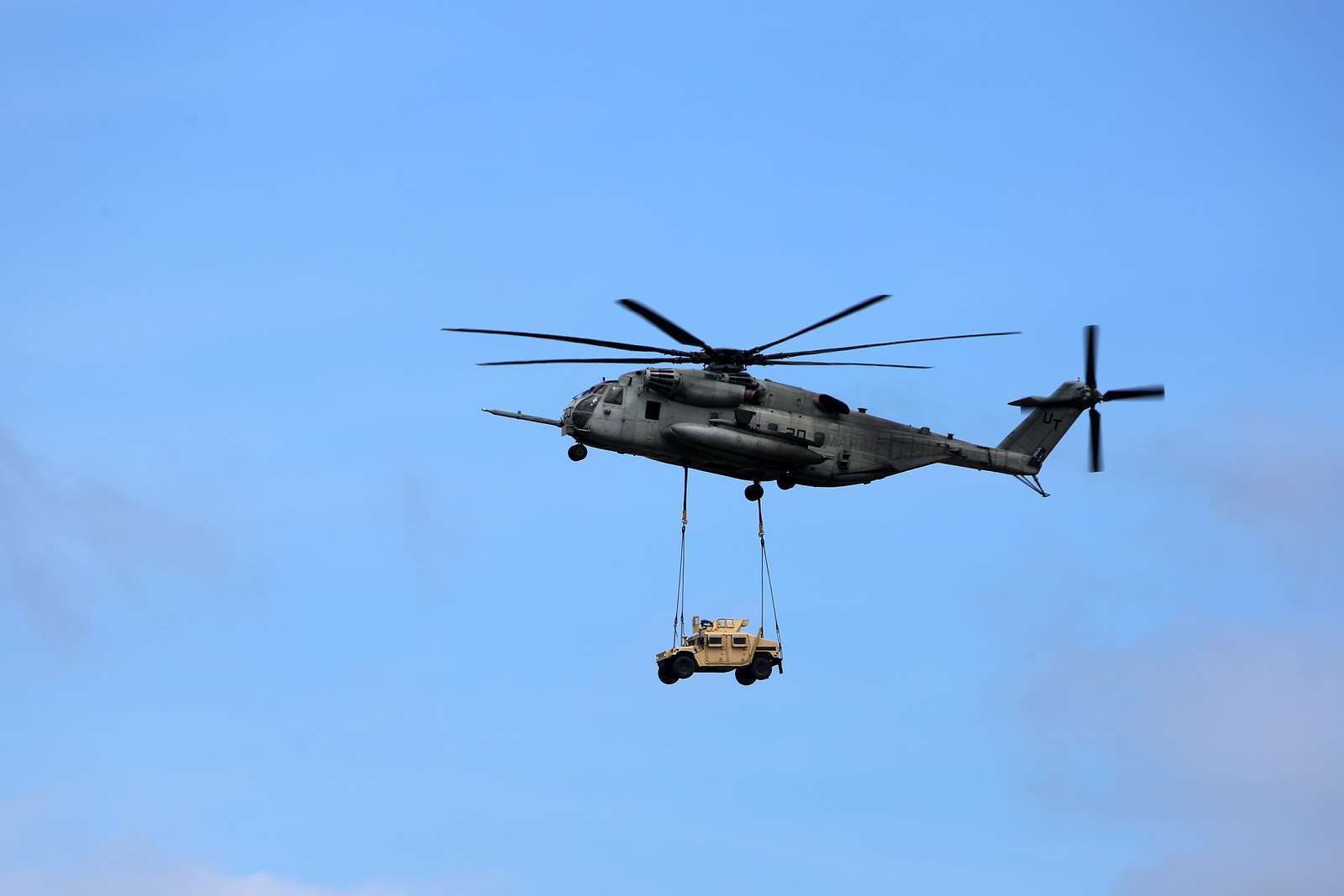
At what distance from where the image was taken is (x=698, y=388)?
195ft

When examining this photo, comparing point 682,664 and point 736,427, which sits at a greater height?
point 736,427

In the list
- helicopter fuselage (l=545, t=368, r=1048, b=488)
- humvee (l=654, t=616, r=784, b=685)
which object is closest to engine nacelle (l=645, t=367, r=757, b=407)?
helicopter fuselage (l=545, t=368, r=1048, b=488)

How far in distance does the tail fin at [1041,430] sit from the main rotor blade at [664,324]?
43.5ft

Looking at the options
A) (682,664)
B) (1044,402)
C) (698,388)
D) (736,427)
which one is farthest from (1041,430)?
(682,664)

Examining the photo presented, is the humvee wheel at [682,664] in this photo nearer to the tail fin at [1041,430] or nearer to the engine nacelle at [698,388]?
the engine nacelle at [698,388]

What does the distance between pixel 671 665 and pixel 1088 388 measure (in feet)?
58.1

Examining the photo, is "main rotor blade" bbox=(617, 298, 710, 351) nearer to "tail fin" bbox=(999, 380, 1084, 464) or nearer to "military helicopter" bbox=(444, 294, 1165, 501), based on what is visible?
"military helicopter" bbox=(444, 294, 1165, 501)

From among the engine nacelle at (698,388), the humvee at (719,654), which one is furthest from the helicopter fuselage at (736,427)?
the humvee at (719,654)

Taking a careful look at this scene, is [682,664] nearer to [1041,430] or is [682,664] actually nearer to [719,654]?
[719,654]

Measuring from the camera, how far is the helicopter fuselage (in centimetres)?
5916

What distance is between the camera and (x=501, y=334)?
181ft

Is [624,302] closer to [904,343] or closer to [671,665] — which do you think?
[904,343]

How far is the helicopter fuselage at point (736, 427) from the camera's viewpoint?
59.2 m

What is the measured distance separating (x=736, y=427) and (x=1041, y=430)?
495 inches
